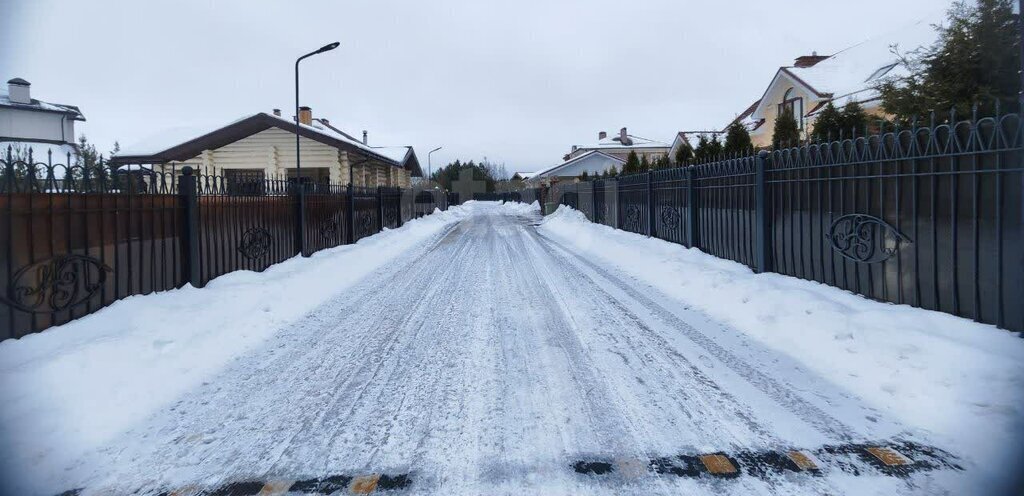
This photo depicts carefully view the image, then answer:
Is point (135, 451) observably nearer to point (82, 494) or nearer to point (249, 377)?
point (82, 494)

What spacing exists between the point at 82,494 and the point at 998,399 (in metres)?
5.58

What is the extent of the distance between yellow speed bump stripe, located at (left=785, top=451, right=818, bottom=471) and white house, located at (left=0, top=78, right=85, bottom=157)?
3202 centimetres

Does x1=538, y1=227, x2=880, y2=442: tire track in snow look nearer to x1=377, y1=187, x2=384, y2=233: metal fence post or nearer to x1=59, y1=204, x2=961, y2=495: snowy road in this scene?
x1=59, y1=204, x2=961, y2=495: snowy road

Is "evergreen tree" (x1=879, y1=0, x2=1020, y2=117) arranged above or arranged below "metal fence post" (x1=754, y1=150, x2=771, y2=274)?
above

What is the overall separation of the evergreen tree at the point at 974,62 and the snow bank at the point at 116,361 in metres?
13.5

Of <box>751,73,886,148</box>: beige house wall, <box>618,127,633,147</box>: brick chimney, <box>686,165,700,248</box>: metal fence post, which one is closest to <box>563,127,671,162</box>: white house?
<box>618,127,633,147</box>: brick chimney

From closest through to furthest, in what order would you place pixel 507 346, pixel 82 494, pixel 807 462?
pixel 82 494, pixel 807 462, pixel 507 346

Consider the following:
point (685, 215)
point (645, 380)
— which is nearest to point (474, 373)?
point (645, 380)

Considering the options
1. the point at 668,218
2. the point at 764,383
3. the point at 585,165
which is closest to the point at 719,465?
the point at 764,383

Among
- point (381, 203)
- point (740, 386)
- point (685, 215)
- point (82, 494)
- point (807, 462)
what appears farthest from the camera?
point (381, 203)

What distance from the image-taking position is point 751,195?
31.0 ft

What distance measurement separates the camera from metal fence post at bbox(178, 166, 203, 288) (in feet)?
26.8

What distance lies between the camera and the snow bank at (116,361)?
391cm

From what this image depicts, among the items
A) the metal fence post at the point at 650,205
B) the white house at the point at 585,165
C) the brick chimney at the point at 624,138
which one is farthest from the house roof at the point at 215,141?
the brick chimney at the point at 624,138
